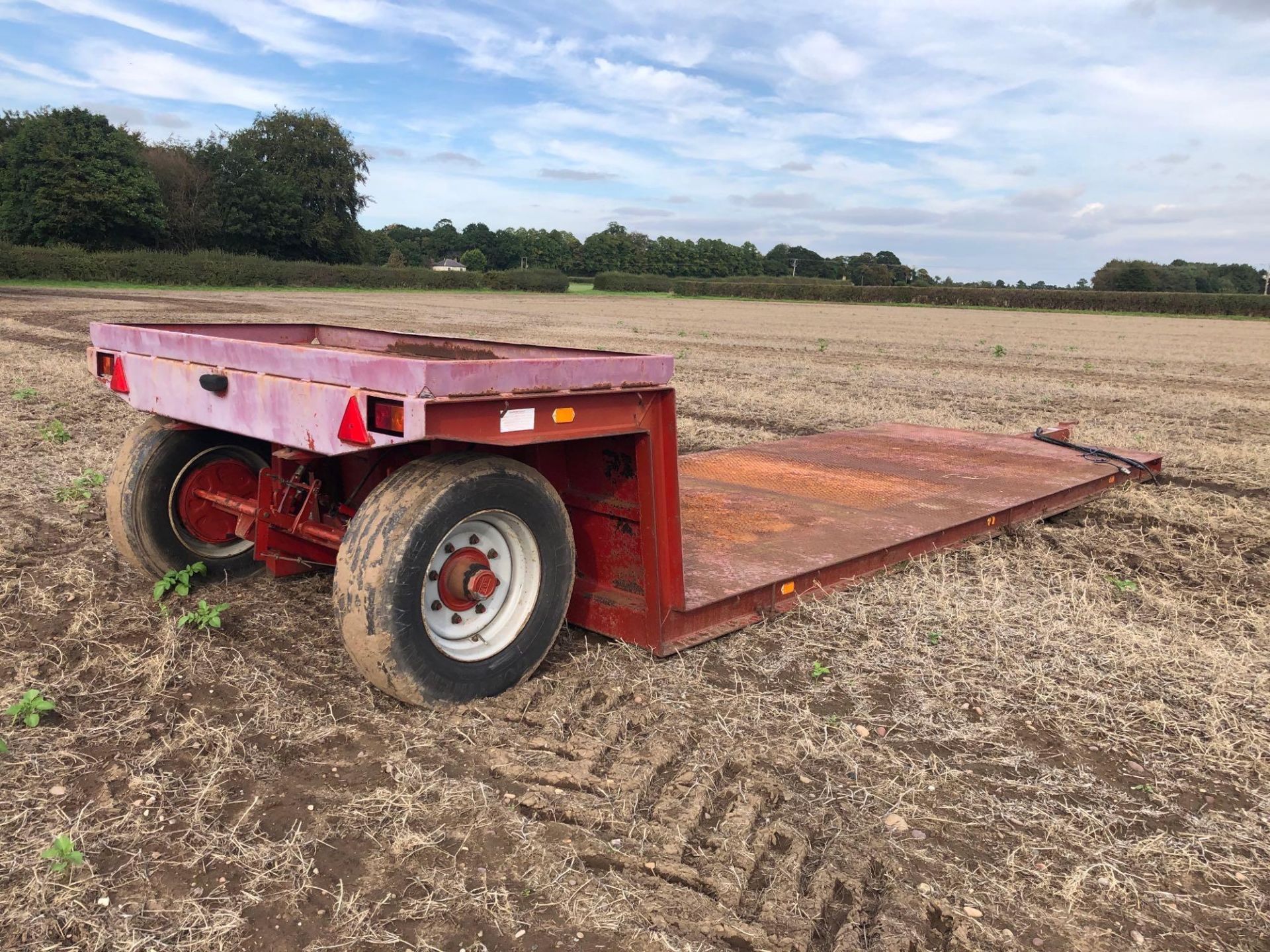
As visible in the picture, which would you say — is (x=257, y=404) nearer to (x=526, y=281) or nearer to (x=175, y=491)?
(x=175, y=491)

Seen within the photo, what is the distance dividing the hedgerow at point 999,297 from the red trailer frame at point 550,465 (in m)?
56.8

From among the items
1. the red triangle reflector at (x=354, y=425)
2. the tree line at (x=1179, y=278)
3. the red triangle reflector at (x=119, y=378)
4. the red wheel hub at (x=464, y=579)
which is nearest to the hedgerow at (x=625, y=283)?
the tree line at (x=1179, y=278)

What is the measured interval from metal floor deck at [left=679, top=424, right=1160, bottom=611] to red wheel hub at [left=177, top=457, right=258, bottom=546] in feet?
6.76

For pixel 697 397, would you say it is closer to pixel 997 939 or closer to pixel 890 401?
pixel 890 401

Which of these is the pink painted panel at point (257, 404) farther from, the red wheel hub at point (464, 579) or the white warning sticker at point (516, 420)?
the red wheel hub at point (464, 579)

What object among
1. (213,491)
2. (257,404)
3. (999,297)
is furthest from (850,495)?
(999,297)

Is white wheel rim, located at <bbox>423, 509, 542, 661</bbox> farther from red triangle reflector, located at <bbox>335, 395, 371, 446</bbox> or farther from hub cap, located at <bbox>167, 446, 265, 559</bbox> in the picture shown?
hub cap, located at <bbox>167, 446, 265, 559</bbox>

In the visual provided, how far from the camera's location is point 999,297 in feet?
193

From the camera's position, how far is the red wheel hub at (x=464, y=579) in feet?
10.1

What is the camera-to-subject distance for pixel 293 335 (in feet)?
16.7

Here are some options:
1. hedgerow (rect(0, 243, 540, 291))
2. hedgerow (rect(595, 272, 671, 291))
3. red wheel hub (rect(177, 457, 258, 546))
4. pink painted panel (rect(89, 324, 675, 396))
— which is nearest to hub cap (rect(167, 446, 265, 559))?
red wheel hub (rect(177, 457, 258, 546))

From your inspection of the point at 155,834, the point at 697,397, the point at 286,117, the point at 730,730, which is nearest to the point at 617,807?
the point at 730,730

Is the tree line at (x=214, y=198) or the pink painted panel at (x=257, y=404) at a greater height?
the tree line at (x=214, y=198)

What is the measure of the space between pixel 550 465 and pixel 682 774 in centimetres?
141
